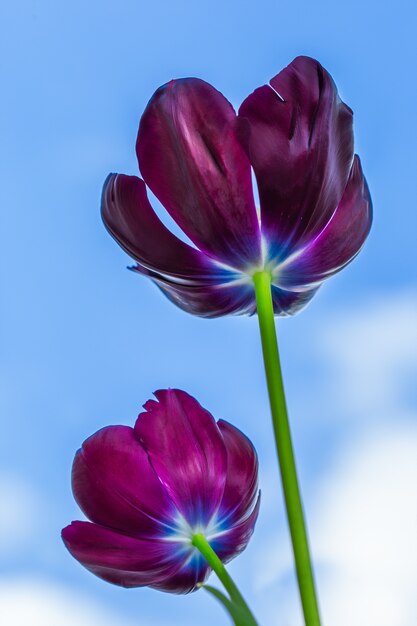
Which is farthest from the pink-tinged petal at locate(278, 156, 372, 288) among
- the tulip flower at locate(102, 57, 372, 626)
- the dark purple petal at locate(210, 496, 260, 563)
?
the dark purple petal at locate(210, 496, 260, 563)

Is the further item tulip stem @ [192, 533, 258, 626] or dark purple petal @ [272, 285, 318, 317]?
dark purple petal @ [272, 285, 318, 317]

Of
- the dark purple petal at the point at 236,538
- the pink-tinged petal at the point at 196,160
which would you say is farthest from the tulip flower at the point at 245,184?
the dark purple petal at the point at 236,538

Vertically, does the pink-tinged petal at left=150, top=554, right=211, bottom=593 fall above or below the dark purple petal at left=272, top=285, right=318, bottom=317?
below

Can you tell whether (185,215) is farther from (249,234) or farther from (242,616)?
(242,616)

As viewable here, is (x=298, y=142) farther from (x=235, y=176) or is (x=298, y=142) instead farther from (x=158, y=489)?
(x=158, y=489)

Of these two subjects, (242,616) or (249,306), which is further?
(249,306)

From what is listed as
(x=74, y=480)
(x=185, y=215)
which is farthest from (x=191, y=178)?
(x=74, y=480)

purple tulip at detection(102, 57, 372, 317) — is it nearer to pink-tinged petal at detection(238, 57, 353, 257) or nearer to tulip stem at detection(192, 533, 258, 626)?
pink-tinged petal at detection(238, 57, 353, 257)
